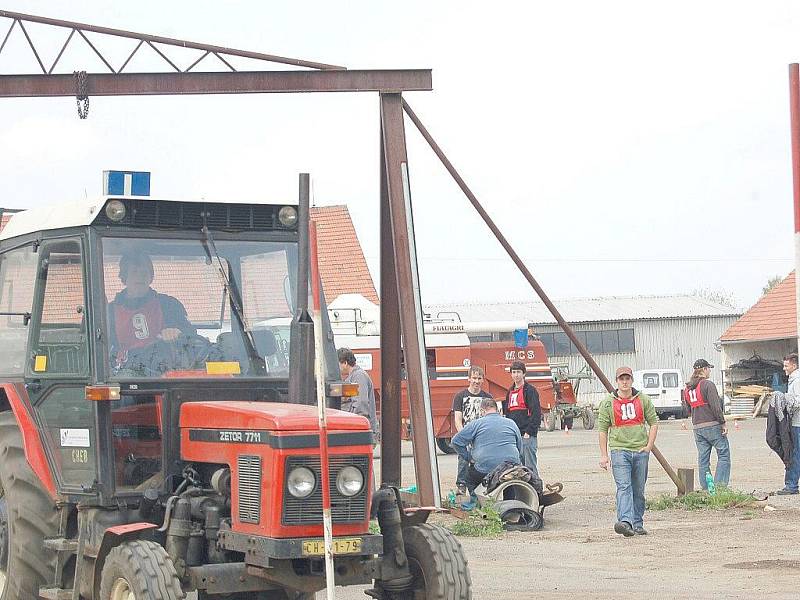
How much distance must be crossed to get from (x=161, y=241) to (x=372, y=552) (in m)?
2.33

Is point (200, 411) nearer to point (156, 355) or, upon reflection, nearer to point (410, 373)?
Answer: point (156, 355)

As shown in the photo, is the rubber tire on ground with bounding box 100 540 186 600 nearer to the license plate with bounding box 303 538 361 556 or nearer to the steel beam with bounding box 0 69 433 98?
the license plate with bounding box 303 538 361 556

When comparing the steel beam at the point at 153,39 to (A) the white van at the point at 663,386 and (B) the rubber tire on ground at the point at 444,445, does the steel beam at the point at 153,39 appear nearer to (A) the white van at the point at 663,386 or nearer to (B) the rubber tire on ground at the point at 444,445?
(B) the rubber tire on ground at the point at 444,445

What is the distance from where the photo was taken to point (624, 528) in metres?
13.6

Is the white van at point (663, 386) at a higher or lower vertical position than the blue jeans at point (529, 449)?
higher

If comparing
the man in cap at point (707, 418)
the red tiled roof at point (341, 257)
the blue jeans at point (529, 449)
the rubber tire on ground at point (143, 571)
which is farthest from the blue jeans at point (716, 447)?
the red tiled roof at point (341, 257)

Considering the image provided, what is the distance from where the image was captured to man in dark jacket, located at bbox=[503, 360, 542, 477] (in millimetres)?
16625

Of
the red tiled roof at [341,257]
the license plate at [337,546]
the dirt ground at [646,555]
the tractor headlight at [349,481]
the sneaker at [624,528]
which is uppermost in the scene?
the red tiled roof at [341,257]

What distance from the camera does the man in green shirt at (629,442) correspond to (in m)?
13.7

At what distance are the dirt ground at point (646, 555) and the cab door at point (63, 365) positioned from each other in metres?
2.73

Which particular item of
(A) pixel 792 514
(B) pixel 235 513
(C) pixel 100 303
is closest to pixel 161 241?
(C) pixel 100 303

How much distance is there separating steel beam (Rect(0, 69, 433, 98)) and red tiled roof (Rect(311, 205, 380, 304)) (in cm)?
2510

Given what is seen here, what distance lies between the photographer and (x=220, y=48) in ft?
48.8

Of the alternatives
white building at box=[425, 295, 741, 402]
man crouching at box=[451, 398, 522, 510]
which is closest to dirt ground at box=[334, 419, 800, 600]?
man crouching at box=[451, 398, 522, 510]
